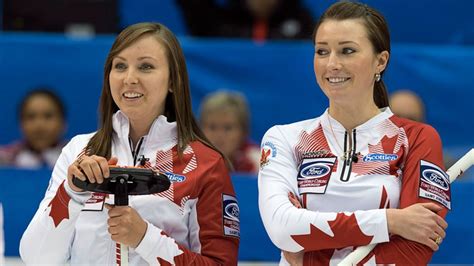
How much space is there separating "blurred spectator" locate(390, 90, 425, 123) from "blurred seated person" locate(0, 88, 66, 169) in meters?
2.11

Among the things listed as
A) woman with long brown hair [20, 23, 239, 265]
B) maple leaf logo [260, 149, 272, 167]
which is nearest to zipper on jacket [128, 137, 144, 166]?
woman with long brown hair [20, 23, 239, 265]

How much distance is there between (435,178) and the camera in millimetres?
4039

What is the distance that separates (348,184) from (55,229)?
3.57 ft

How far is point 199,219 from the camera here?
13.8 feet

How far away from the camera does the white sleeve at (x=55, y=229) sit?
410 centimetres

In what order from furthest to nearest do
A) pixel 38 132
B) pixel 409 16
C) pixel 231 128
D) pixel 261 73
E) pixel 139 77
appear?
pixel 409 16
pixel 261 73
pixel 38 132
pixel 231 128
pixel 139 77

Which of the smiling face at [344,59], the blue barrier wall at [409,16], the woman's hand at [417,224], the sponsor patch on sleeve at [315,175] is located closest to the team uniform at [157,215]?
the sponsor patch on sleeve at [315,175]

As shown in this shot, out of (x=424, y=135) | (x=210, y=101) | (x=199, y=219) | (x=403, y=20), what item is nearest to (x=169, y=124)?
(x=199, y=219)

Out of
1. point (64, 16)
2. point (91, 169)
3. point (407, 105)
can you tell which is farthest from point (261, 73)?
point (91, 169)

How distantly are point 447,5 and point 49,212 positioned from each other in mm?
5300

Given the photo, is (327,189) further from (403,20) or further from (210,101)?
(403,20)

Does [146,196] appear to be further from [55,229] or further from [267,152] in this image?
[267,152]

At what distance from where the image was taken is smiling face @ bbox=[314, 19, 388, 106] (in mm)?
4148

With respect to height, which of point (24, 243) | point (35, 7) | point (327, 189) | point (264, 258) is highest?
point (35, 7)
